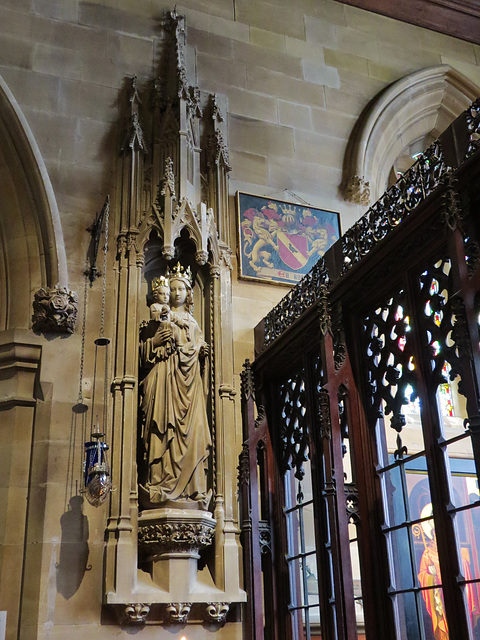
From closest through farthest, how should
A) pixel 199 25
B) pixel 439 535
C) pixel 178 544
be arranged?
pixel 439 535
pixel 178 544
pixel 199 25

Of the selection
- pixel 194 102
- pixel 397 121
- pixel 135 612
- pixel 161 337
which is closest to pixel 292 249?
pixel 194 102

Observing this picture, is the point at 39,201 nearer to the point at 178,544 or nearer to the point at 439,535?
the point at 178,544

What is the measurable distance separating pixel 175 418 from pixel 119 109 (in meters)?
4.52

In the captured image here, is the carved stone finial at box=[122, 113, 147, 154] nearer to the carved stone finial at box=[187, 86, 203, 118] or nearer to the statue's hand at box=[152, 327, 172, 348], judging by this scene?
the carved stone finial at box=[187, 86, 203, 118]

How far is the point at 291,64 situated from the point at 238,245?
3.53 meters

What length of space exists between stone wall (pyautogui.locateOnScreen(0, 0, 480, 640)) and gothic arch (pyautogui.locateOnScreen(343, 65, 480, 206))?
22 centimetres

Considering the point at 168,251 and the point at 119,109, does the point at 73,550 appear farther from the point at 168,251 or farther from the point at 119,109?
the point at 119,109

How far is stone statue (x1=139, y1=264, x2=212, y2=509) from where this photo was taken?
8.24 m

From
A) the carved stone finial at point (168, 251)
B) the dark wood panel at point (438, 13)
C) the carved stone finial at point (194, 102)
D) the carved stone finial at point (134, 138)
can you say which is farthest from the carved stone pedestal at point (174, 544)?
the dark wood panel at point (438, 13)

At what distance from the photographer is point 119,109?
34.4 feet

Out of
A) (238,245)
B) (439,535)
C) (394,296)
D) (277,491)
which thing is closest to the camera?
(439,535)

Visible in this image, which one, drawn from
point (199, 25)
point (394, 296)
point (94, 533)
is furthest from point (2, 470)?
point (199, 25)

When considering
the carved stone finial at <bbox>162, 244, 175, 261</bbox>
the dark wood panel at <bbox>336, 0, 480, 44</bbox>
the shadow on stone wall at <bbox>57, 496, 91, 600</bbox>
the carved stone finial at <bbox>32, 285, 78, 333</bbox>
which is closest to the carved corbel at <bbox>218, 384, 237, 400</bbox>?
the carved stone finial at <bbox>162, 244, 175, 261</bbox>

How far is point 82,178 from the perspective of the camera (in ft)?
32.6
